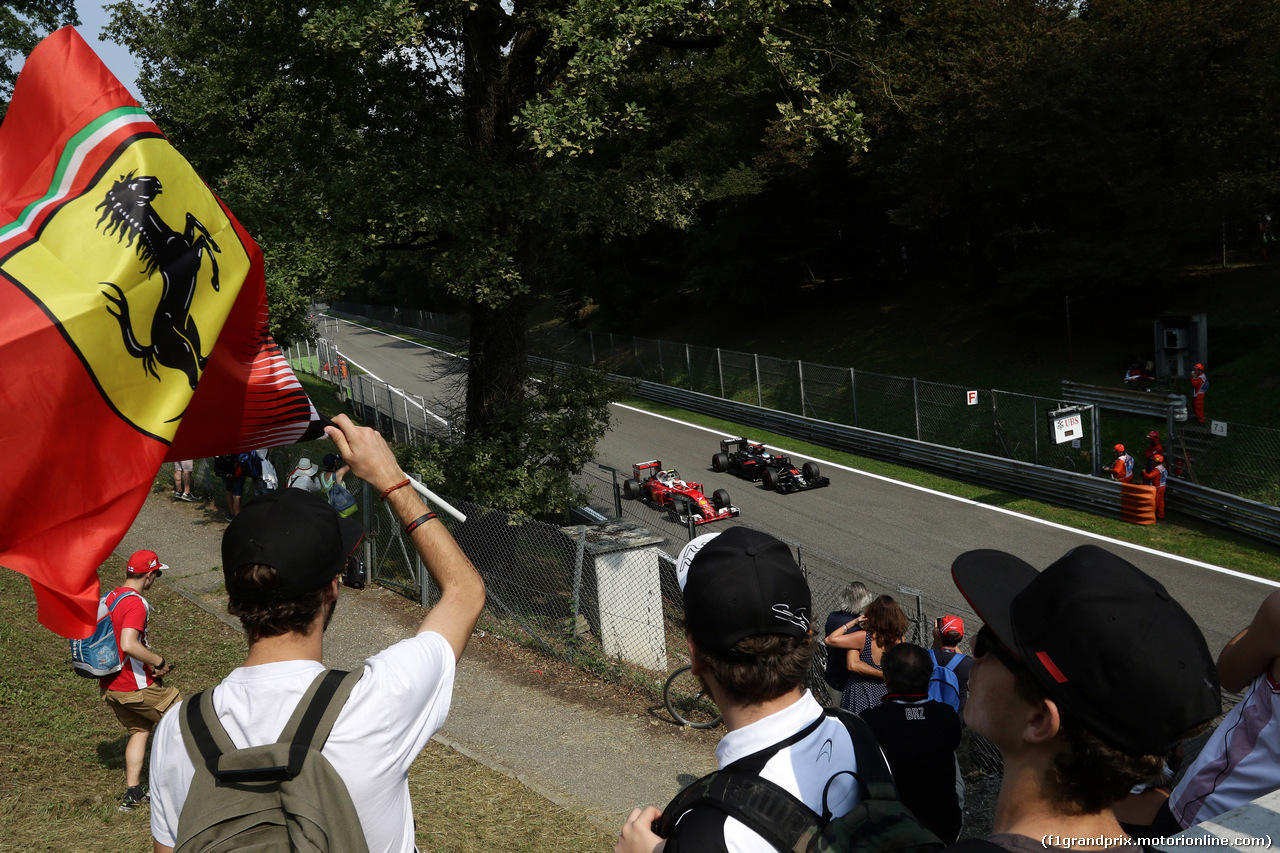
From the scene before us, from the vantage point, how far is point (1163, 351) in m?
24.8

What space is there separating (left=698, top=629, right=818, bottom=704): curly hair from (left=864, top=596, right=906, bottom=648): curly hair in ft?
13.4

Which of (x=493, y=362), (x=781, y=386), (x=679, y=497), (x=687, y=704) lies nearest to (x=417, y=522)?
(x=687, y=704)

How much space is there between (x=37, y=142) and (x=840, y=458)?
22975 millimetres

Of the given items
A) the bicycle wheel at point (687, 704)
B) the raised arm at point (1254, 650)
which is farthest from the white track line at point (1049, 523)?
the raised arm at point (1254, 650)

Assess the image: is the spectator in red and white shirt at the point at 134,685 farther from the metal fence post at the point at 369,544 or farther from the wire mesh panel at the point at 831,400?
the wire mesh panel at the point at 831,400

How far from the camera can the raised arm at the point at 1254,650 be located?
279 cm

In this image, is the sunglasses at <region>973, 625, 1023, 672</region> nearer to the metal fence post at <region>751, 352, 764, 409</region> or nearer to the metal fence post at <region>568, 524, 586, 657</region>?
the metal fence post at <region>568, 524, 586, 657</region>

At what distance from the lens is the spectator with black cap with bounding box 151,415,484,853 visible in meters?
2.10

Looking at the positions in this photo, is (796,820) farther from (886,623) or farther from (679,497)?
(679,497)

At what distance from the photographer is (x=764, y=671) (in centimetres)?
206

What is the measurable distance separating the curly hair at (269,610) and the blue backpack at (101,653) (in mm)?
4450

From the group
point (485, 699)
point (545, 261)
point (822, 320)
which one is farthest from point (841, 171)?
→ point (485, 699)


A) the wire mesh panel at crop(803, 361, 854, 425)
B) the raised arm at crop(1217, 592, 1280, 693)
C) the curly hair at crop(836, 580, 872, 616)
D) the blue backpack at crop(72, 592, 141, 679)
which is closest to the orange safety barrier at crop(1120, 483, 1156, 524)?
the wire mesh panel at crop(803, 361, 854, 425)

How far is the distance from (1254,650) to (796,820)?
6.43 ft
